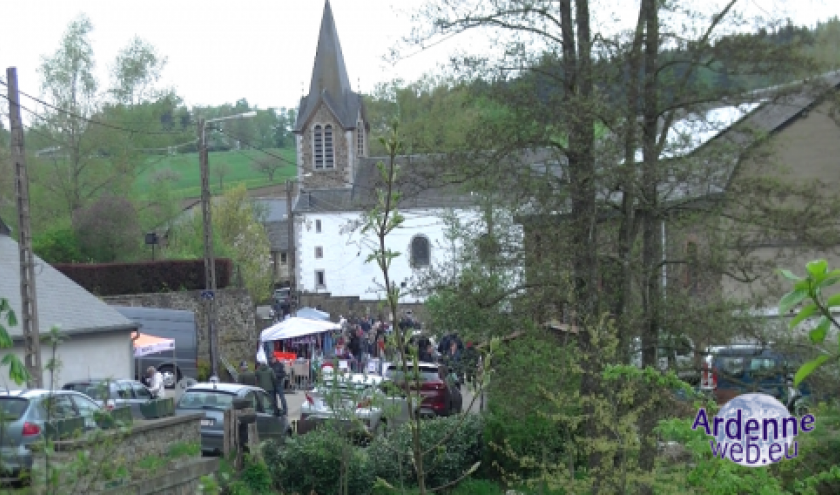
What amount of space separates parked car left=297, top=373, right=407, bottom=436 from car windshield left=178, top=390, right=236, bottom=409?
1.61 metres

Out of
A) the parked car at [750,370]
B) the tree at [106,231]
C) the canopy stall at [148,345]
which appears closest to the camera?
the parked car at [750,370]

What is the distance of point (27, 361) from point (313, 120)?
2432 inches

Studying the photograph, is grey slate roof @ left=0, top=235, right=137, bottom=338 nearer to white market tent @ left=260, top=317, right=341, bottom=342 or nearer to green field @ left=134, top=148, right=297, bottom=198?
white market tent @ left=260, top=317, right=341, bottom=342

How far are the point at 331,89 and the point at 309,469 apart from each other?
61.9 metres

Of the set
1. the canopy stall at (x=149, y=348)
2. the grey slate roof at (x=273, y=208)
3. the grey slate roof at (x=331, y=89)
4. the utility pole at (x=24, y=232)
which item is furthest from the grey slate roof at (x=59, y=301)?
the grey slate roof at (x=331, y=89)

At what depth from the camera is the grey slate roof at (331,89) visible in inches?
3135

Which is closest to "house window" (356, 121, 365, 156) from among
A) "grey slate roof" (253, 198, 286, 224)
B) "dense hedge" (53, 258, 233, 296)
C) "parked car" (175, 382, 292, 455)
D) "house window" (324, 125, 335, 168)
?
"house window" (324, 125, 335, 168)

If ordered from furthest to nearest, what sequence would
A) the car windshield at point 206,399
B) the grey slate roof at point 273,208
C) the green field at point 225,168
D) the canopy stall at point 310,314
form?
the grey slate roof at point 273,208 < the green field at point 225,168 < the canopy stall at point 310,314 < the car windshield at point 206,399

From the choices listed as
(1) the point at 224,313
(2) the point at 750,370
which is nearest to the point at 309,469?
(2) the point at 750,370

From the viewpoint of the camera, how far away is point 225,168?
94.4m

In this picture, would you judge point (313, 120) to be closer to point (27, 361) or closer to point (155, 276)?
point (155, 276)

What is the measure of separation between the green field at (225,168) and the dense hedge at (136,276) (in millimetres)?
18086

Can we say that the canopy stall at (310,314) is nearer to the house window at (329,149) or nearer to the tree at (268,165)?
the house window at (329,149)

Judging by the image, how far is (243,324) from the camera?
4284cm
